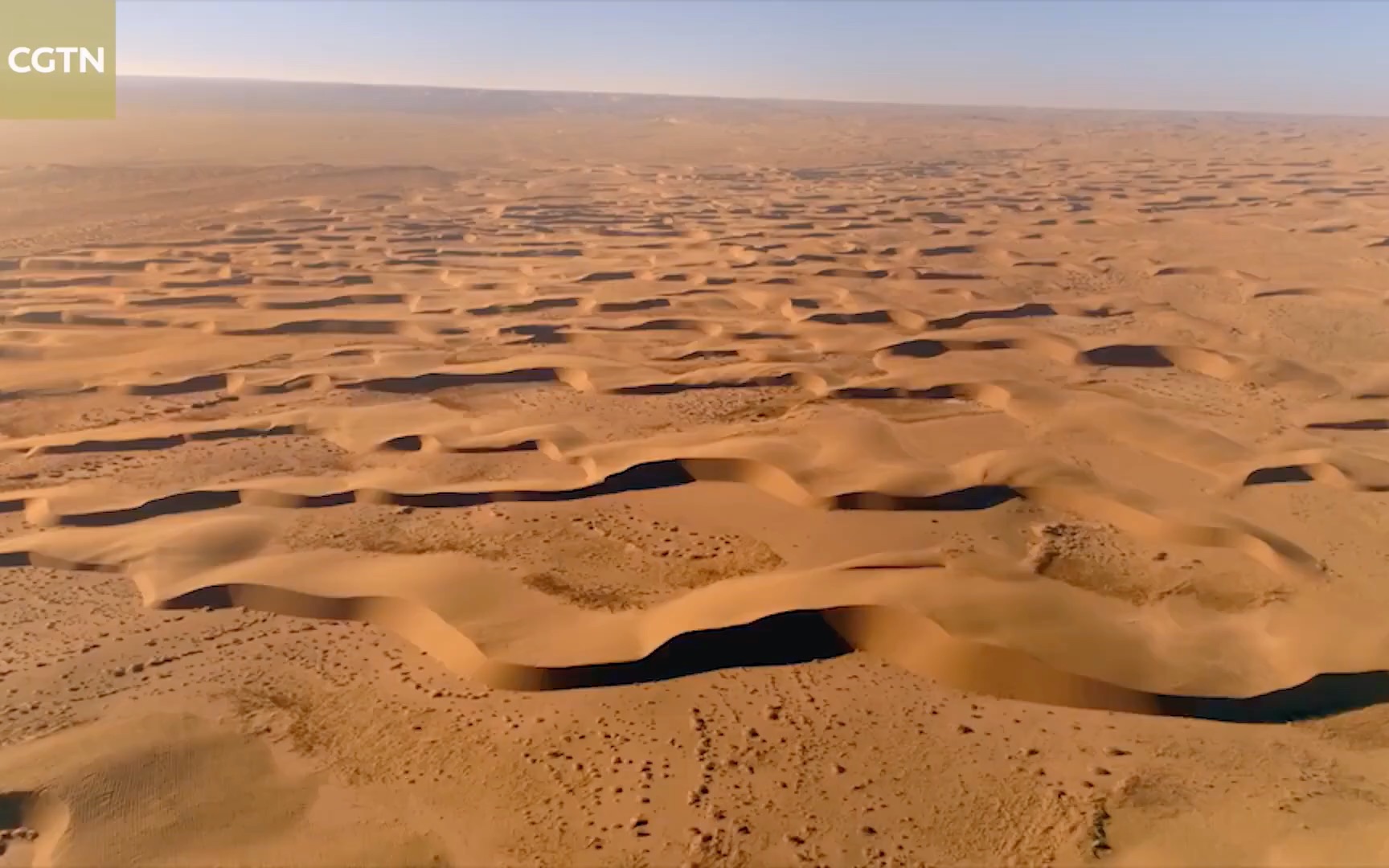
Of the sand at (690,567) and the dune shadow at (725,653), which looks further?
the dune shadow at (725,653)

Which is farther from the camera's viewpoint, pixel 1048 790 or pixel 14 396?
pixel 14 396

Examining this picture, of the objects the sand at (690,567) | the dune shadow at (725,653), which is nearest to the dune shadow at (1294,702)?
the sand at (690,567)

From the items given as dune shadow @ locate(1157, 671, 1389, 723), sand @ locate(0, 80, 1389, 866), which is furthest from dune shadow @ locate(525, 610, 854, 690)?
dune shadow @ locate(1157, 671, 1389, 723)

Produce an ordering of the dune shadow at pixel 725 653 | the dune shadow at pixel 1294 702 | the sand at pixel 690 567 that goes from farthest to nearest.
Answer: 1. the dune shadow at pixel 725 653
2. the dune shadow at pixel 1294 702
3. the sand at pixel 690 567

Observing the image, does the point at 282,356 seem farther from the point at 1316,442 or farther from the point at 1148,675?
the point at 1316,442

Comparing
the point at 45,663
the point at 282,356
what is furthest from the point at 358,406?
the point at 45,663

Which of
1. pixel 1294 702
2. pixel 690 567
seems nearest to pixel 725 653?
pixel 690 567

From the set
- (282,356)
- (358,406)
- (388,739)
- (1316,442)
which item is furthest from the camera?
(282,356)

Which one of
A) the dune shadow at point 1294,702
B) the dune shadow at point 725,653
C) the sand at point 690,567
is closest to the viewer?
the sand at point 690,567

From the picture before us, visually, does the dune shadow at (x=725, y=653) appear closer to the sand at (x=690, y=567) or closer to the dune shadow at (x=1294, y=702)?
the sand at (x=690, y=567)
